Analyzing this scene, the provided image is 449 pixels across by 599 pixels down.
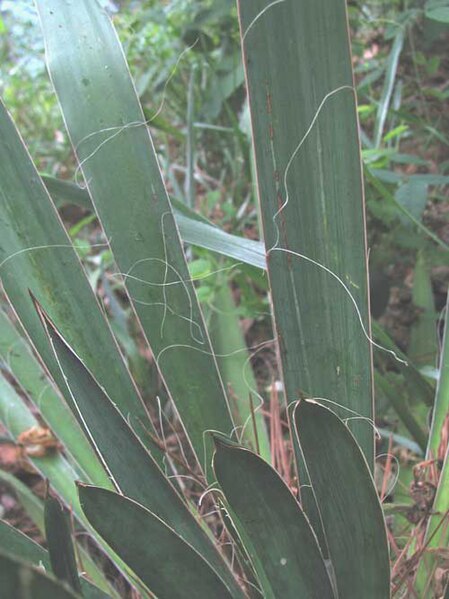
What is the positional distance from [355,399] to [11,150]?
0.36m

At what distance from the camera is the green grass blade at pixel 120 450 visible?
1.37ft

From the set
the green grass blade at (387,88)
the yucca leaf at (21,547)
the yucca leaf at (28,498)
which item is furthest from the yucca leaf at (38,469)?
the green grass blade at (387,88)

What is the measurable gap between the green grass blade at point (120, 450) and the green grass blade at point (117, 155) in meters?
0.15

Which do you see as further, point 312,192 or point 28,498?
point 28,498

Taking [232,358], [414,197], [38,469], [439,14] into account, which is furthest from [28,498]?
[439,14]

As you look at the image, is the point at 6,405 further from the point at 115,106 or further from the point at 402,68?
the point at 402,68

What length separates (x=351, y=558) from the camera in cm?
44

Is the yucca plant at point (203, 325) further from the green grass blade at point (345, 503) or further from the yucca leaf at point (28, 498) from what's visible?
the yucca leaf at point (28, 498)

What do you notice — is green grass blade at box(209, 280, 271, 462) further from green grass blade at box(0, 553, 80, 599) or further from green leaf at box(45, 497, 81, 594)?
green grass blade at box(0, 553, 80, 599)

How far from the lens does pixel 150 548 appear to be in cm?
39

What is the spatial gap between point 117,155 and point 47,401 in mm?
323

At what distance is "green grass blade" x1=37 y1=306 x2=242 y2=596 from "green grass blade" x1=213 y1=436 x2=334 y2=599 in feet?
0.22

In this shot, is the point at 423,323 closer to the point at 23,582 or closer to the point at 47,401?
the point at 47,401

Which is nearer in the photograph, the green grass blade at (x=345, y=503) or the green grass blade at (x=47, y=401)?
the green grass blade at (x=345, y=503)
